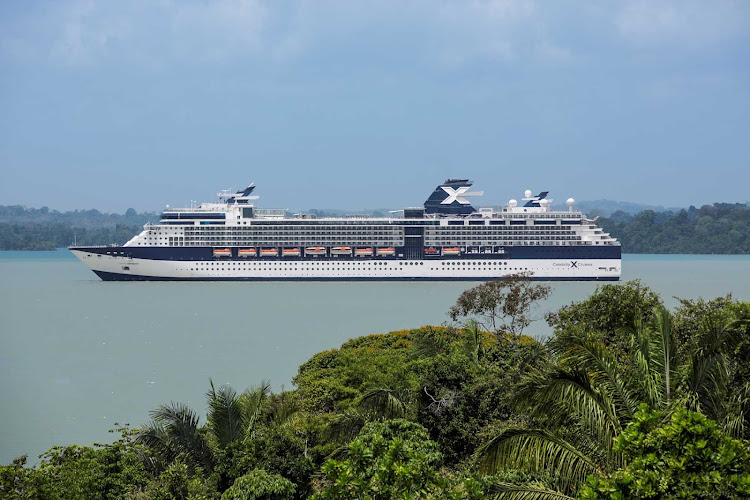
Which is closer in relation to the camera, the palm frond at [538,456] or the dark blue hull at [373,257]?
the palm frond at [538,456]

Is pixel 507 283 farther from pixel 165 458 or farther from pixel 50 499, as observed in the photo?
pixel 50 499

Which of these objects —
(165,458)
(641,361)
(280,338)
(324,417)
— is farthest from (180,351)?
(641,361)

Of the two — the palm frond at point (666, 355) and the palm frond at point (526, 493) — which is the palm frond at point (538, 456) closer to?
the palm frond at point (526, 493)

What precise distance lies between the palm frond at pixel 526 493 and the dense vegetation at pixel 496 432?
10mm

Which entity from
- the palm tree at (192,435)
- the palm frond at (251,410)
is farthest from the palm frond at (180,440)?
the palm frond at (251,410)

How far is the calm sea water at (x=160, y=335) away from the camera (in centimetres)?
1714

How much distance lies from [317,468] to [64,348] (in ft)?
65.1

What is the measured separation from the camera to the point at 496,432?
8086 millimetres

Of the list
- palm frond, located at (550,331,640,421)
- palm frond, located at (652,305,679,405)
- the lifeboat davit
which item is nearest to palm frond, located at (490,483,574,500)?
palm frond, located at (550,331,640,421)

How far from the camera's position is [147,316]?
35.8 m

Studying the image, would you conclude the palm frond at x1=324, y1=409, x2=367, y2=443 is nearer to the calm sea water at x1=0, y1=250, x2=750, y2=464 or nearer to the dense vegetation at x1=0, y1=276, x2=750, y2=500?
the dense vegetation at x1=0, y1=276, x2=750, y2=500

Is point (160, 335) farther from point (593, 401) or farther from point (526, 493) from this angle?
point (526, 493)

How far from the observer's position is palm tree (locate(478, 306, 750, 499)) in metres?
5.91

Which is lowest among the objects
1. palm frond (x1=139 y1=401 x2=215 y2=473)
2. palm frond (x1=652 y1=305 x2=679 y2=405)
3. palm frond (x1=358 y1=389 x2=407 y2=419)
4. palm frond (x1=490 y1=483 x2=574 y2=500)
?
palm frond (x1=139 y1=401 x2=215 y2=473)
